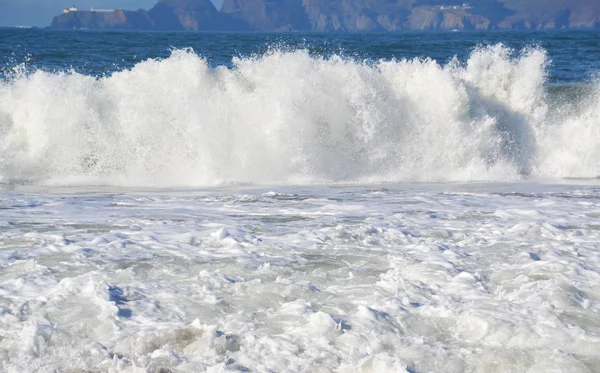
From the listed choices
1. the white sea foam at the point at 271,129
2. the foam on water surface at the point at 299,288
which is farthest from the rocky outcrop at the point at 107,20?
the foam on water surface at the point at 299,288

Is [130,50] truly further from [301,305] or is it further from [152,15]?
[152,15]

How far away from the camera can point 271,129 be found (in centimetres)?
1142

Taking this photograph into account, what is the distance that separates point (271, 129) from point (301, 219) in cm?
417

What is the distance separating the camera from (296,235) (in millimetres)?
6676

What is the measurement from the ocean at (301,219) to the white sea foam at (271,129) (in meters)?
0.03

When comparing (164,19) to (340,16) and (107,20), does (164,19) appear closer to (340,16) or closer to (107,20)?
(107,20)

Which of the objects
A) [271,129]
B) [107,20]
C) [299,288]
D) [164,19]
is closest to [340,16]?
[164,19]

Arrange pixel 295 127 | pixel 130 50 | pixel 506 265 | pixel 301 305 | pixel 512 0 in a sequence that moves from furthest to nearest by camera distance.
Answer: pixel 512 0
pixel 130 50
pixel 295 127
pixel 506 265
pixel 301 305

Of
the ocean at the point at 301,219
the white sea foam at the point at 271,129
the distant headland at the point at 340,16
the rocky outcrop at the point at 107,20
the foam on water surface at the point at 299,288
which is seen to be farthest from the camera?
the distant headland at the point at 340,16

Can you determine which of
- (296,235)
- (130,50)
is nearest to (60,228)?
(296,235)

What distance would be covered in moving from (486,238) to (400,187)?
3.60 m

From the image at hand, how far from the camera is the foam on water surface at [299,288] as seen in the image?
4074 millimetres

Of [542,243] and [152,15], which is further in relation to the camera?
[152,15]

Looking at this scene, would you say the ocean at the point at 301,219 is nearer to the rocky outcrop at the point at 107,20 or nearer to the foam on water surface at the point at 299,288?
the foam on water surface at the point at 299,288
